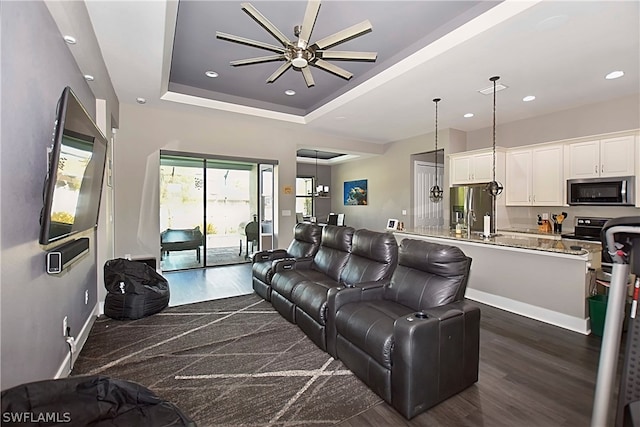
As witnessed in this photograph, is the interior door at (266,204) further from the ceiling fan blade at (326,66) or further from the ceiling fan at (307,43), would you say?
the ceiling fan at (307,43)

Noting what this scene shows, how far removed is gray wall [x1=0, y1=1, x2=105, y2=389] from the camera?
5.05 feet

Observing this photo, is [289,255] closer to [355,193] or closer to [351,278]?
[351,278]

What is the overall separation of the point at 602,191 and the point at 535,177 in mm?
971

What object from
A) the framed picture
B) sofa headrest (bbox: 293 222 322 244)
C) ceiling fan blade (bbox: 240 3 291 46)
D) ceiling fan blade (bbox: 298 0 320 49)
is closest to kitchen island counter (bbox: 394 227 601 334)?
sofa headrest (bbox: 293 222 322 244)

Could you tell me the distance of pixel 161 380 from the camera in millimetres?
2346

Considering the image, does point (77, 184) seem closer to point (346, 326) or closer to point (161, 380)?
point (161, 380)

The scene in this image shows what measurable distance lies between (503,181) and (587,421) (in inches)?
182

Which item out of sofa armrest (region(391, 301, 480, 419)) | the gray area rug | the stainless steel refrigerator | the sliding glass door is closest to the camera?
sofa armrest (region(391, 301, 480, 419))

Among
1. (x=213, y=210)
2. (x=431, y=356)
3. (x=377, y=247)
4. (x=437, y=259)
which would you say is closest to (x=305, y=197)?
(x=213, y=210)

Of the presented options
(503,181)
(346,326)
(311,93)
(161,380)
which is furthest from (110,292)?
(503,181)

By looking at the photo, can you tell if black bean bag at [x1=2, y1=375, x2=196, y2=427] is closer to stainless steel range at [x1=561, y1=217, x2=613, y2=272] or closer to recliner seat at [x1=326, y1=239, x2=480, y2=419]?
recliner seat at [x1=326, y1=239, x2=480, y2=419]

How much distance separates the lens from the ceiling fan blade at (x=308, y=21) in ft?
7.60

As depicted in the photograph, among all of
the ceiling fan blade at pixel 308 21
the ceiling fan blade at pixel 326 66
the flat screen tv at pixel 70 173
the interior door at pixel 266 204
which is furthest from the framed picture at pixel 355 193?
the flat screen tv at pixel 70 173

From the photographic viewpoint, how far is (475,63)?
10.9 feet
